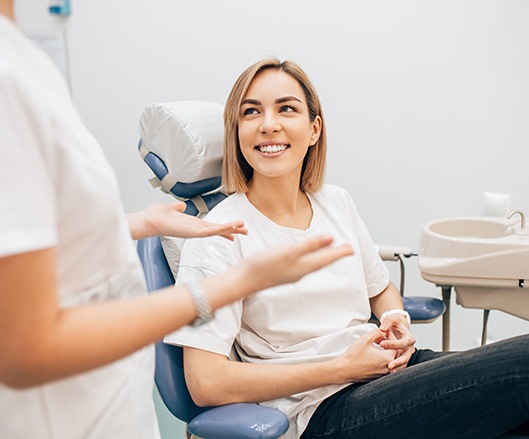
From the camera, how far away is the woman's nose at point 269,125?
1.48 metres

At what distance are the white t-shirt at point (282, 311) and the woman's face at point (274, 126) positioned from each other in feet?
0.38

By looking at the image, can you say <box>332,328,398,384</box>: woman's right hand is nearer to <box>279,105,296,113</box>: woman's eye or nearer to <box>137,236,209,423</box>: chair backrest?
<box>137,236,209,423</box>: chair backrest

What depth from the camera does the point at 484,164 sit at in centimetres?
215

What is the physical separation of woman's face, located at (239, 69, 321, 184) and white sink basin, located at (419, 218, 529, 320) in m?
0.42

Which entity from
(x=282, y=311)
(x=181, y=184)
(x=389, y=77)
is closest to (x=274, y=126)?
(x=181, y=184)

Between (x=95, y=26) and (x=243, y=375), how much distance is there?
1.70 meters

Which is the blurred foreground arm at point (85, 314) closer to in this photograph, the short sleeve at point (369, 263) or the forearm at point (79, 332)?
the forearm at point (79, 332)

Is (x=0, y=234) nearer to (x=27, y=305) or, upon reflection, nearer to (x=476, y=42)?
(x=27, y=305)

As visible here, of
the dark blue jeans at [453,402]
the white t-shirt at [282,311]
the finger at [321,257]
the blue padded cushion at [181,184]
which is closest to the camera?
the finger at [321,257]

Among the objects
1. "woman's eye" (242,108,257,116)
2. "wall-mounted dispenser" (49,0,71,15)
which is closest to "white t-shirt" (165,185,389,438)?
"woman's eye" (242,108,257,116)

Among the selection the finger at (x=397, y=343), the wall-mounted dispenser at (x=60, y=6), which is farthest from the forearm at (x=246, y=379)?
the wall-mounted dispenser at (x=60, y=6)

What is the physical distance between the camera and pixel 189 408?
129 centimetres

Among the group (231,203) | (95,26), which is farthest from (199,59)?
(231,203)

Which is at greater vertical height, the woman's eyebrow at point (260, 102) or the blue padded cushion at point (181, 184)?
the woman's eyebrow at point (260, 102)
